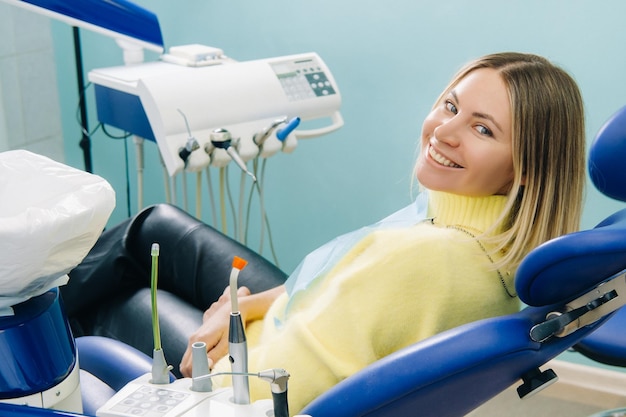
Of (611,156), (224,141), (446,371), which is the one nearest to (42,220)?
(446,371)

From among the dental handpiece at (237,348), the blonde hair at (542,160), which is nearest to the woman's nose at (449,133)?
the blonde hair at (542,160)

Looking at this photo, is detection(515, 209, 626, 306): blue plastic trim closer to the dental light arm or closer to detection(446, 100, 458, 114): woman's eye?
detection(446, 100, 458, 114): woman's eye

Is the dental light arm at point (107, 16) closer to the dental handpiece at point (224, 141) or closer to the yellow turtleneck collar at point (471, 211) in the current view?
the dental handpiece at point (224, 141)

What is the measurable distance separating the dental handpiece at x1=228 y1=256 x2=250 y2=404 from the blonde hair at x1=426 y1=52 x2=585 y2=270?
0.45 meters

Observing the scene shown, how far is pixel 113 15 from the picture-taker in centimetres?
159

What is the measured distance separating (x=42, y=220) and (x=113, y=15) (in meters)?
0.76

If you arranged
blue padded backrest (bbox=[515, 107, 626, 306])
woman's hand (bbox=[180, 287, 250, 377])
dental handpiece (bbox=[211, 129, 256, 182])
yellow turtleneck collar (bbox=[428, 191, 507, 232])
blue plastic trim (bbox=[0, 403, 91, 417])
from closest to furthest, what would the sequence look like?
1. blue plastic trim (bbox=[0, 403, 91, 417])
2. blue padded backrest (bbox=[515, 107, 626, 306])
3. yellow turtleneck collar (bbox=[428, 191, 507, 232])
4. woman's hand (bbox=[180, 287, 250, 377])
5. dental handpiece (bbox=[211, 129, 256, 182])

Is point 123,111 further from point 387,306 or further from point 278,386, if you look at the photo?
point 278,386

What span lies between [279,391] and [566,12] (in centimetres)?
164

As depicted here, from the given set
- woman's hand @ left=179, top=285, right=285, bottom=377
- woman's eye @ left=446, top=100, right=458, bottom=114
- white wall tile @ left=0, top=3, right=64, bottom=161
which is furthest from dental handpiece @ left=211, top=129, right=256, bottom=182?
white wall tile @ left=0, top=3, right=64, bottom=161

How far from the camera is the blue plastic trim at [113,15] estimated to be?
1415 mm

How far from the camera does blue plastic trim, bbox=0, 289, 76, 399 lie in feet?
3.06

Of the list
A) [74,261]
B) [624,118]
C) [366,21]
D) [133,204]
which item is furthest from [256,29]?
[74,261]

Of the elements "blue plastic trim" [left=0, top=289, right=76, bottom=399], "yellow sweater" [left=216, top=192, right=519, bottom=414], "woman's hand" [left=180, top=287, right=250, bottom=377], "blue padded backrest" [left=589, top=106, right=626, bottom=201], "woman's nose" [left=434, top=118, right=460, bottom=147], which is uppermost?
"woman's nose" [left=434, top=118, right=460, bottom=147]
